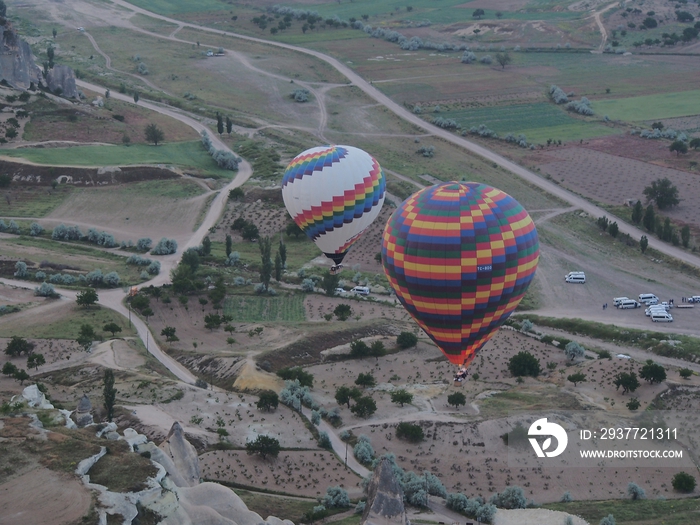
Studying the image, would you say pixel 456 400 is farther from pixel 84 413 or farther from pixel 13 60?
pixel 13 60

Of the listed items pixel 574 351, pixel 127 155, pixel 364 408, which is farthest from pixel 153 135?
pixel 364 408

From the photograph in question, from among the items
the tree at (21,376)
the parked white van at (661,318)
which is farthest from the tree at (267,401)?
the parked white van at (661,318)

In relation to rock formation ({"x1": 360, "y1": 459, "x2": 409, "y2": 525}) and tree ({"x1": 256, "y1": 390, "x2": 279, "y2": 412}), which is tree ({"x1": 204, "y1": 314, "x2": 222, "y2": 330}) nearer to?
tree ({"x1": 256, "y1": 390, "x2": 279, "y2": 412})

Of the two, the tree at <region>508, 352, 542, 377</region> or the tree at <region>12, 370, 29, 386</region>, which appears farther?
the tree at <region>508, 352, 542, 377</region>

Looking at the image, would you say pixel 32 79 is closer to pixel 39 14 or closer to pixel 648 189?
pixel 39 14

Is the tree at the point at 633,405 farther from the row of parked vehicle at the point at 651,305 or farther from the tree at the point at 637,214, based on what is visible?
the tree at the point at 637,214

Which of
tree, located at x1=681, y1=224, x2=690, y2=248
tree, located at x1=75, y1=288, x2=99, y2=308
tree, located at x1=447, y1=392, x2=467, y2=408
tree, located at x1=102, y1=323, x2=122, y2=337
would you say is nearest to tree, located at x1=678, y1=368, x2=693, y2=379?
tree, located at x1=447, y1=392, x2=467, y2=408
